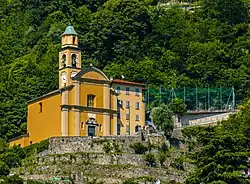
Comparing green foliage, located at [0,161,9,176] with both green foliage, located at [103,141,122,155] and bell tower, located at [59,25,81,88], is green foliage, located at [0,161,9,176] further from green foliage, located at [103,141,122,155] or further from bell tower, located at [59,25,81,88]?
bell tower, located at [59,25,81,88]

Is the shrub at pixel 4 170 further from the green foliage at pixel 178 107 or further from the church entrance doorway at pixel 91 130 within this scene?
the green foliage at pixel 178 107

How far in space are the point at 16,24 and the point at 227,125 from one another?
44.1 m

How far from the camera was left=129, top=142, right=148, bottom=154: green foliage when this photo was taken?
93250 millimetres

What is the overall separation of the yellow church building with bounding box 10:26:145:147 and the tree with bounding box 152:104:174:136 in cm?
267

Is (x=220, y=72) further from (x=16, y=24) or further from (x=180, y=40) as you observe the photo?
(x=16, y=24)

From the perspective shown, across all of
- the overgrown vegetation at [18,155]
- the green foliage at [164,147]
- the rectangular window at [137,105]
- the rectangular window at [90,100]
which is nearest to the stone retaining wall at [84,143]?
the overgrown vegetation at [18,155]

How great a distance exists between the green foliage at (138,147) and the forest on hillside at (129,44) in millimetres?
17154

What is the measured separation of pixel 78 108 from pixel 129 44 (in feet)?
92.3

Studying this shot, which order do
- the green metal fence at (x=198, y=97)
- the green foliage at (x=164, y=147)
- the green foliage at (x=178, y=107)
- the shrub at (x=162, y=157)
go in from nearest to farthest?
1. the shrub at (x=162, y=157)
2. the green foliage at (x=164, y=147)
3. the green foliage at (x=178, y=107)
4. the green metal fence at (x=198, y=97)

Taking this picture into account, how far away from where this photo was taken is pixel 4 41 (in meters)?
132

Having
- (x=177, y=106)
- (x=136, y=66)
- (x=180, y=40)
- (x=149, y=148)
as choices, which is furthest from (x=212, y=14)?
(x=149, y=148)

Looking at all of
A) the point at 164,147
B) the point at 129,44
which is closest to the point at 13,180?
the point at 164,147

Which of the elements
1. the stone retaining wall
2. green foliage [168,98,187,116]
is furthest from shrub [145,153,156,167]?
green foliage [168,98,187,116]

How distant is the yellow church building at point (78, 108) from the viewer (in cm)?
9756
